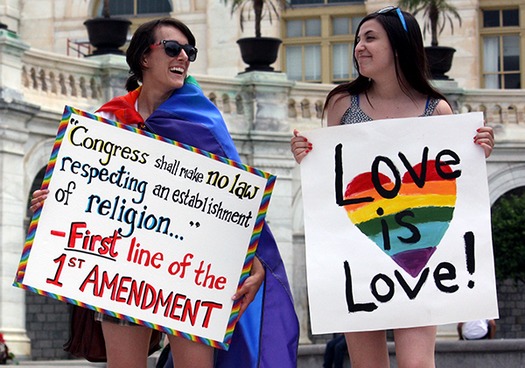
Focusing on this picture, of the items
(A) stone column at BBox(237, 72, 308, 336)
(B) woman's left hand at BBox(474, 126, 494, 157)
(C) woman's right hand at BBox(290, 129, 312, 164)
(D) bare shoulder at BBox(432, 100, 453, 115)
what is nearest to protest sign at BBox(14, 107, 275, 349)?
(C) woman's right hand at BBox(290, 129, 312, 164)

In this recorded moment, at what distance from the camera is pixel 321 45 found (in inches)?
1339

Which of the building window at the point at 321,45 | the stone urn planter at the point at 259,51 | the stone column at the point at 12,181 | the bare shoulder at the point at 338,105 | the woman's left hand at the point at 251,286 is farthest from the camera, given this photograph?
the building window at the point at 321,45

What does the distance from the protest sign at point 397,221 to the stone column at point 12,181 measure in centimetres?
1570

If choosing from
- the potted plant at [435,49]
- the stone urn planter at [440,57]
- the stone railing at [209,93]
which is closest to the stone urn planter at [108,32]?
the stone railing at [209,93]

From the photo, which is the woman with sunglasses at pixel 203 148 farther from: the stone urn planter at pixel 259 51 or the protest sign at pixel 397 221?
the stone urn planter at pixel 259 51

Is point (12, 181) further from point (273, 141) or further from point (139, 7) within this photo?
point (139, 7)

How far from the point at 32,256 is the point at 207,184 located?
794mm

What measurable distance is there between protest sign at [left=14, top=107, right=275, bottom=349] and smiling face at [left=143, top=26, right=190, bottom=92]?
26 cm

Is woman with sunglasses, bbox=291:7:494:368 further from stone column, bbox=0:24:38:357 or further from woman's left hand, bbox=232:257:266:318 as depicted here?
stone column, bbox=0:24:38:357

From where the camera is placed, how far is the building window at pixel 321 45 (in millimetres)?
33844

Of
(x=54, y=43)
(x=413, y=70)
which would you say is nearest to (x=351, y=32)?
(x=54, y=43)

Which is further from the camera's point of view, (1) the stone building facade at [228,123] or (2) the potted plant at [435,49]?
(2) the potted plant at [435,49]

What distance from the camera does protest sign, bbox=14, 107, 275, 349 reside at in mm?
6457

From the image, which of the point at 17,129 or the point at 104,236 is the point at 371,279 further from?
the point at 17,129
